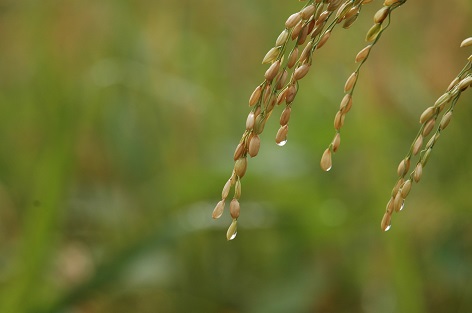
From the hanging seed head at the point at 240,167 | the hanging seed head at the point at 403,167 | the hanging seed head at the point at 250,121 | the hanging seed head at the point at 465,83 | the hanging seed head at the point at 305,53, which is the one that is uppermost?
the hanging seed head at the point at 305,53

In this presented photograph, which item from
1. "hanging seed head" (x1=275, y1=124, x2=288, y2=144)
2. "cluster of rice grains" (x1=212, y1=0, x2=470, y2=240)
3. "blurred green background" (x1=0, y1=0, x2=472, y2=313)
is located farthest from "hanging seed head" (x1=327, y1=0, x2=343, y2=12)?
"blurred green background" (x1=0, y1=0, x2=472, y2=313)

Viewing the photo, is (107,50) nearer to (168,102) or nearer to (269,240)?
(168,102)

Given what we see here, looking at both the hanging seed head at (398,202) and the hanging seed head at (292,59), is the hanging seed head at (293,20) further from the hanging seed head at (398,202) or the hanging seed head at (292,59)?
the hanging seed head at (398,202)

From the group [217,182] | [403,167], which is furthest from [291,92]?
[217,182]

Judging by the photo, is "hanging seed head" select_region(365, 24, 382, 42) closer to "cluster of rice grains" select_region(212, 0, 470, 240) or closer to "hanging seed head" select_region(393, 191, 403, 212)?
"cluster of rice grains" select_region(212, 0, 470, 240)

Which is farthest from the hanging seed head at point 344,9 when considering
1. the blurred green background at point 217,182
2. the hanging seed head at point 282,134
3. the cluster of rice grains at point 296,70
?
the blurred green background at point 217,182

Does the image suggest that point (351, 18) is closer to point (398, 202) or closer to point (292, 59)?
point (292, 59)
